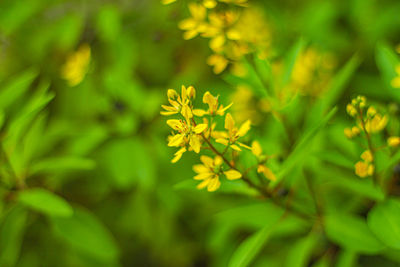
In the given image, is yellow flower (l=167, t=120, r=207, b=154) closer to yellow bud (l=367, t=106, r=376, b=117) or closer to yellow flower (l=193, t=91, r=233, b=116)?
yellow flower (l=193, t=91, r=233, b=116)

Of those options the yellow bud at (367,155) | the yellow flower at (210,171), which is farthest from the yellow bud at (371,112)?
the yellow flower at (210,171)

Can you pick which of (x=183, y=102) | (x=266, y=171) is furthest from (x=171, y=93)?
(x=266, y=171)

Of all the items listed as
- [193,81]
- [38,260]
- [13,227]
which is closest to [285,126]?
[193,81]

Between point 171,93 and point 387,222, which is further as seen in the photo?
point 387,222

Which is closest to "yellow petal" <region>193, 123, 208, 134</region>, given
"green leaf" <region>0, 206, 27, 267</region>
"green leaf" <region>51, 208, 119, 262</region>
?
"green leaf" <region>51, 208, 119, 262</region>

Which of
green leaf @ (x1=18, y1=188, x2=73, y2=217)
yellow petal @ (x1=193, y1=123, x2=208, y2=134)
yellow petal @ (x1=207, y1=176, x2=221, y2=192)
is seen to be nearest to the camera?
yellow petal @ (x1=193, y1=123, x2=208, y2=134)

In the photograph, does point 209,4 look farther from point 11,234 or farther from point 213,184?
point 11,234

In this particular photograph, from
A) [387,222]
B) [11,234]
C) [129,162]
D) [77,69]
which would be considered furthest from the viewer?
[77,69]
